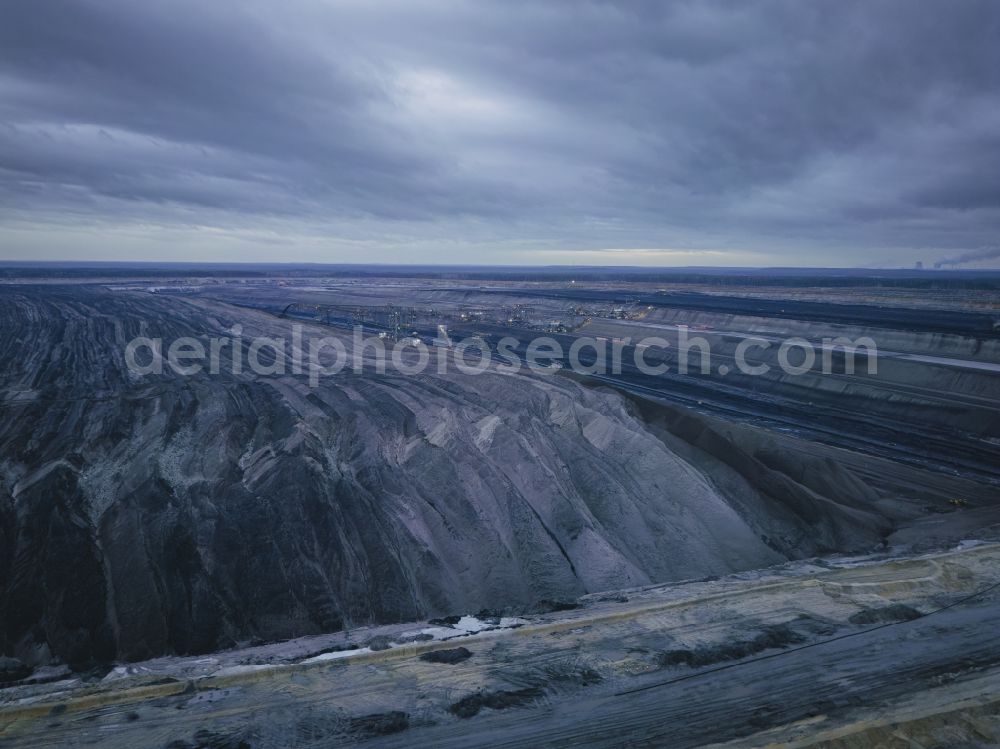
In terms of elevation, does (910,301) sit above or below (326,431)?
above

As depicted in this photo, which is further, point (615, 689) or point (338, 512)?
point (338, 512)

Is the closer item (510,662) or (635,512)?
(510,662)

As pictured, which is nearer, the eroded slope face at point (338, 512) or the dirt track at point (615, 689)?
the dirt track at point (615, 689)

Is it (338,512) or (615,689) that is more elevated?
(338,512)

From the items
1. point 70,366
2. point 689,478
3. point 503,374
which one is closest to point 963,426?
point 689,478

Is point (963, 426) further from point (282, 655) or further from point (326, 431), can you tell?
point (282, 655)

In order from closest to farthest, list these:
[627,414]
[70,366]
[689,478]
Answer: [689,478] < [627,414] < [70,366]

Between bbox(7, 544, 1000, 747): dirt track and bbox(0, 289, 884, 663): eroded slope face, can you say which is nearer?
bbox(7, 544, 1000, 747): dirt track

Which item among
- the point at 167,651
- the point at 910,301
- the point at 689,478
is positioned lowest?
the point at 167,651
